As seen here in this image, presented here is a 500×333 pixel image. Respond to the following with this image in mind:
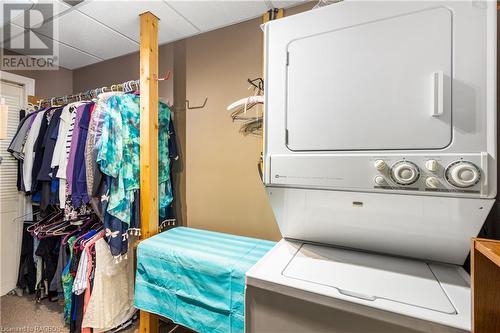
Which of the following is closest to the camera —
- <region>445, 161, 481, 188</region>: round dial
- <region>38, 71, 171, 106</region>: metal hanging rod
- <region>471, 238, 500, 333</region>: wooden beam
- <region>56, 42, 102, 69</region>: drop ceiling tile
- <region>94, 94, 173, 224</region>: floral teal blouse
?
<region>471, 238, 500, 333</region>: wooden beam

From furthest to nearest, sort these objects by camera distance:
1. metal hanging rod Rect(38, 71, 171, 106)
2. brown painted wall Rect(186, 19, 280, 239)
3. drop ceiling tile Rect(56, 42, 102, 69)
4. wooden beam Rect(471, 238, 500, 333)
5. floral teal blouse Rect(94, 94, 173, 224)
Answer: drop ceiling tile Rect(56, 42, 102, 69) < metal hanging rod Rect(38, 71, 171, 106) < brown painted wall Rect(186, 19, 280, 239) < floral teal blouse Rect(94, 94, 173, 224) < wooden beam Rect(471, 238, 500, 333)

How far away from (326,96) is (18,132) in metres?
2.90

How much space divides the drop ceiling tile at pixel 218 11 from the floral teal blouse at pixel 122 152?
0.77 m

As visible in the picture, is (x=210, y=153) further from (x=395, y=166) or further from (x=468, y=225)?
(x=468, y=225)

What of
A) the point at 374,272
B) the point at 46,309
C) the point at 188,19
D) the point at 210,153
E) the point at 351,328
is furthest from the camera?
the point at 46,309

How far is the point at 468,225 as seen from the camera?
0.72m

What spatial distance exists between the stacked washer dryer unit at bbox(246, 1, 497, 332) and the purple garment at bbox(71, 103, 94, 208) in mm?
1484

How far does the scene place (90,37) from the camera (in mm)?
1999

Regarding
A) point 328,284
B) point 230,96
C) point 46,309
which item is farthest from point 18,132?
point 328,284

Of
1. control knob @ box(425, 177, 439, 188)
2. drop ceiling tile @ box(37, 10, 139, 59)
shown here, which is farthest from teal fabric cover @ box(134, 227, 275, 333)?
drop ceiling tile @ box(37, 10, 139, 59)

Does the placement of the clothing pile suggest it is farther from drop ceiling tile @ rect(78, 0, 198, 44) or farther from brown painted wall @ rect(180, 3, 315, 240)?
drop ceiling tile @ rect(78, 0, 198, 44)

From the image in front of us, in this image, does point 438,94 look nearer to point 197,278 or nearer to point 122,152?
point 197,278

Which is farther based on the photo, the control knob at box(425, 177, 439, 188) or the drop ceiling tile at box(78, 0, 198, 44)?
the drop ceiling tile at box(78, 0, 198, 44)

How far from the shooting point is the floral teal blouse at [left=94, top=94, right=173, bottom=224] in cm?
156
